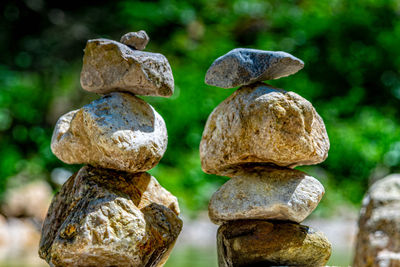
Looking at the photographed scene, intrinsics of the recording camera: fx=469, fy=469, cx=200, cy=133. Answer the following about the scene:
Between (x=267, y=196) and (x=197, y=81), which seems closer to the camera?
(x=267, y=196)

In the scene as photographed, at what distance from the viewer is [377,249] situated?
3584 mm

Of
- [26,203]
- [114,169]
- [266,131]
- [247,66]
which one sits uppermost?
[247,66]

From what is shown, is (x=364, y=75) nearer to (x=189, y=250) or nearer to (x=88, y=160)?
(x=189, y=250)

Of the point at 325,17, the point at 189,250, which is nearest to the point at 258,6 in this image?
the point at 325,17

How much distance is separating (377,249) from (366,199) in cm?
51

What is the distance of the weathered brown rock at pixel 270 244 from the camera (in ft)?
8.01

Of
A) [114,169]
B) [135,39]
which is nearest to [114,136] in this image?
[114,169]

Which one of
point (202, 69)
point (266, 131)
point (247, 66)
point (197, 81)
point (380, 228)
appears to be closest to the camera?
point (266, 131)

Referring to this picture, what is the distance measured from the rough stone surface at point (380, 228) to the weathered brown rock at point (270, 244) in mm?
1220

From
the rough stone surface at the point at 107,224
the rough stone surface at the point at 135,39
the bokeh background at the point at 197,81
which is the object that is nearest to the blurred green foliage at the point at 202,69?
the bokeh background at the point at 197,81

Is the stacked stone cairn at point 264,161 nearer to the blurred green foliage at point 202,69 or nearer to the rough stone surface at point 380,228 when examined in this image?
the rough stone surface at point 380,228

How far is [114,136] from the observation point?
232 centimetres

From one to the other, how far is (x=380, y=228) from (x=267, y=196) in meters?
1.68

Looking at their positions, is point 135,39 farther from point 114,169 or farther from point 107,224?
point 107,224
